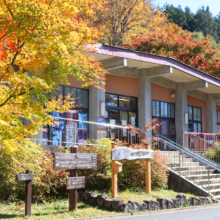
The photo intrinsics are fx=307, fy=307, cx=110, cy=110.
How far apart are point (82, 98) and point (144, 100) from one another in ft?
11.7

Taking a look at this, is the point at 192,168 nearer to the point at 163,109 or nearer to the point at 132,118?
the point at 132,118

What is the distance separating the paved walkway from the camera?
25.4 feet

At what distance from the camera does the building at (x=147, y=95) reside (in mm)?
13789

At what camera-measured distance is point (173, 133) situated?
18766 mm

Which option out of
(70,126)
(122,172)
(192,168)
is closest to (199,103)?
(192,168)

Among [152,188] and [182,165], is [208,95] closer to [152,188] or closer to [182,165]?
[182,165]

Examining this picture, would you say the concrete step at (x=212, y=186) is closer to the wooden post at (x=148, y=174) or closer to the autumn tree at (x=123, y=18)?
the wooden post at (x=148, y=174)

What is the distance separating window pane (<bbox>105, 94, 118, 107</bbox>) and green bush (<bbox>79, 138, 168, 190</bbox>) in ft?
16.0

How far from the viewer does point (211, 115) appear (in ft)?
69.3

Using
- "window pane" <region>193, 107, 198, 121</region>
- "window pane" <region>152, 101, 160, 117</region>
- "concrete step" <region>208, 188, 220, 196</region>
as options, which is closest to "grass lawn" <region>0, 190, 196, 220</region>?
"concrete step" <region>208, 188, 220, 196</region>

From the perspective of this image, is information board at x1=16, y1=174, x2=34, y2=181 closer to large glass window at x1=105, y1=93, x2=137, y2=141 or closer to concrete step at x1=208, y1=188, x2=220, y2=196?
concrete step at x1=208, y1=188, x2=220, y2=196

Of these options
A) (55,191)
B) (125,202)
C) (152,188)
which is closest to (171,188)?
(152,188)

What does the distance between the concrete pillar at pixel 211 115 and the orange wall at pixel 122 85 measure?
7.30 meters

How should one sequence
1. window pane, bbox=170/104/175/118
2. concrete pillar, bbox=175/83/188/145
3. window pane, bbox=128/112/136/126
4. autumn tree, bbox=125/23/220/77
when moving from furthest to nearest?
autumn tree, bbox=125/23/220/77, window pane, bbox=170/104/175/118, concrete pillar, bbox=175/83/188/145, window pane, bbox=128/112/136/126
